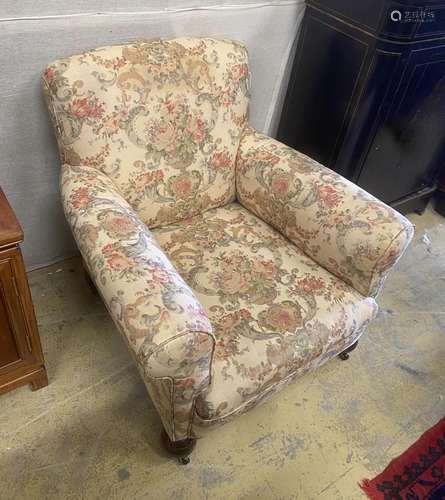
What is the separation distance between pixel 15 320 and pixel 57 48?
0.66 metres

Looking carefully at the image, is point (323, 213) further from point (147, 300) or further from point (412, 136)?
point (412, 136)

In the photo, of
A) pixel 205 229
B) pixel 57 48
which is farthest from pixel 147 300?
pixel 57 48

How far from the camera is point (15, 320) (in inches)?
37.7

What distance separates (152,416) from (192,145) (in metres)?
0.75

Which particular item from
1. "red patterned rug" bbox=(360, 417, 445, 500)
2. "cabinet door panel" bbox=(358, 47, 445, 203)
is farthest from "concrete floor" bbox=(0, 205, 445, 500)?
"cabinet door panel" bbox=(358, 47, 445, 203)

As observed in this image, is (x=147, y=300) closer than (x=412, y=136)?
Yes

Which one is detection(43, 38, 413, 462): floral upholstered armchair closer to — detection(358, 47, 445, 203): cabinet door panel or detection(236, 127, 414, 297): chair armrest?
detection(236, 127, 414, 297): chair armrest

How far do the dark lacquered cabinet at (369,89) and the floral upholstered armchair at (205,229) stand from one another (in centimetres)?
33

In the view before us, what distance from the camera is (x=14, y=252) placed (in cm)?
84

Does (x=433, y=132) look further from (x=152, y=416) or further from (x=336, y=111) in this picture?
(x=152, y=416)

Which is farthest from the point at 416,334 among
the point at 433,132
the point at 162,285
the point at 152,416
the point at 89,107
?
the point at 89,107

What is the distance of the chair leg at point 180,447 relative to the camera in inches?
41.1

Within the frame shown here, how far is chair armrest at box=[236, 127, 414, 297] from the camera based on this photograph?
1.01 metres

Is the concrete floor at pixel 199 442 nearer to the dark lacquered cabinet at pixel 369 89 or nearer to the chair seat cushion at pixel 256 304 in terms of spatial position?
the chair seat cushion at pixel 256 304
